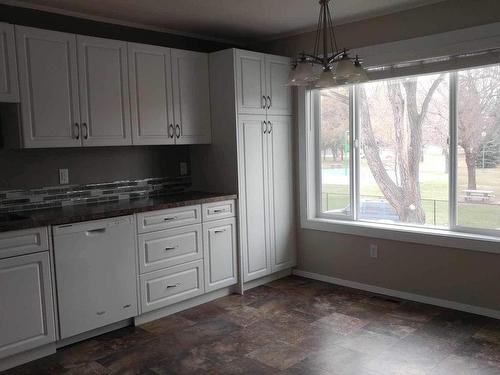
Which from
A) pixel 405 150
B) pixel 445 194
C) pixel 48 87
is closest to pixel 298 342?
pixel 445 194

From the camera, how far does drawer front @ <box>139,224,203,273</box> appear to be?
3.64 meters

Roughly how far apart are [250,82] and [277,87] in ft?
1.21

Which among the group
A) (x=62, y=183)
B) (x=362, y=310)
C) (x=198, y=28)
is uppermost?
(x=198, y=28)

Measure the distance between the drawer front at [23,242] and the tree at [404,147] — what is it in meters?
2.81

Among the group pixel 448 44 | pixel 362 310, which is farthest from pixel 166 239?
pixel 448 44

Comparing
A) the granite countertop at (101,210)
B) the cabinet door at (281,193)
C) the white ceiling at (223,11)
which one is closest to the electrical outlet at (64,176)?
the granite countertop at (101,210)

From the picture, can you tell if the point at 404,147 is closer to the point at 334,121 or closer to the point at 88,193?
the point at 334,121

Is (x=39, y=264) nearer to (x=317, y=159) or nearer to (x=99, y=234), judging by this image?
(x=99, y=234)

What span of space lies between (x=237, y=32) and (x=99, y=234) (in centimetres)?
238

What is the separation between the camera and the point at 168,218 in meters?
3.76

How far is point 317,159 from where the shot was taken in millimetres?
4727

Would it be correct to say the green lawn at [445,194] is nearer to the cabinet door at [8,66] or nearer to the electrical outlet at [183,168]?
the electrical outlet at [183,168]

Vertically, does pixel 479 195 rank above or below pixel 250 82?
below

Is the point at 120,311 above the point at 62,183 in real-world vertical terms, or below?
below
